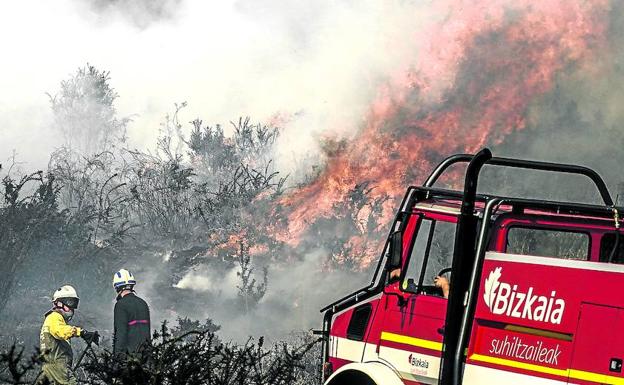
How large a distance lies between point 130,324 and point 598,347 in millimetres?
6228

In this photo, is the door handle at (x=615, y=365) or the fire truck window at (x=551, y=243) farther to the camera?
the fire truck window at (x=551, y=243)

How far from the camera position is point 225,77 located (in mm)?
30031

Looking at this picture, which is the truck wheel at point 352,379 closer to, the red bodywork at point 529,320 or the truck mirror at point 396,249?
the red bodywork at point 529,320

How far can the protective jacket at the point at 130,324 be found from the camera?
11984 mm

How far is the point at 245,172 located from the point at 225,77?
19.1 ft

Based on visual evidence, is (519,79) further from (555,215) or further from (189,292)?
(555,215)

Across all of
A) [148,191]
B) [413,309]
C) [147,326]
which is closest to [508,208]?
[413,309]

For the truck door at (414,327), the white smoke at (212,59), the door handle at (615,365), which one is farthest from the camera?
the white smoke at (212,59)

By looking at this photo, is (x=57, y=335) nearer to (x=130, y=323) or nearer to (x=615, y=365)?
(x=130, y=323)

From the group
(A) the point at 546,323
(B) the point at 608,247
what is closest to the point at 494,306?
(A) the point at 546,323

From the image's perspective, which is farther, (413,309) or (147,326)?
(147,326)

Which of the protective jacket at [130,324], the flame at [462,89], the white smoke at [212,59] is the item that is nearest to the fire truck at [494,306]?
the protective jacket at [130,324]

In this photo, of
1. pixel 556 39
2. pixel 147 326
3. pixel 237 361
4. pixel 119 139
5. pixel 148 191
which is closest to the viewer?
pixel 237 361

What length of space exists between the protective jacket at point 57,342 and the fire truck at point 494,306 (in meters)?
4.24
